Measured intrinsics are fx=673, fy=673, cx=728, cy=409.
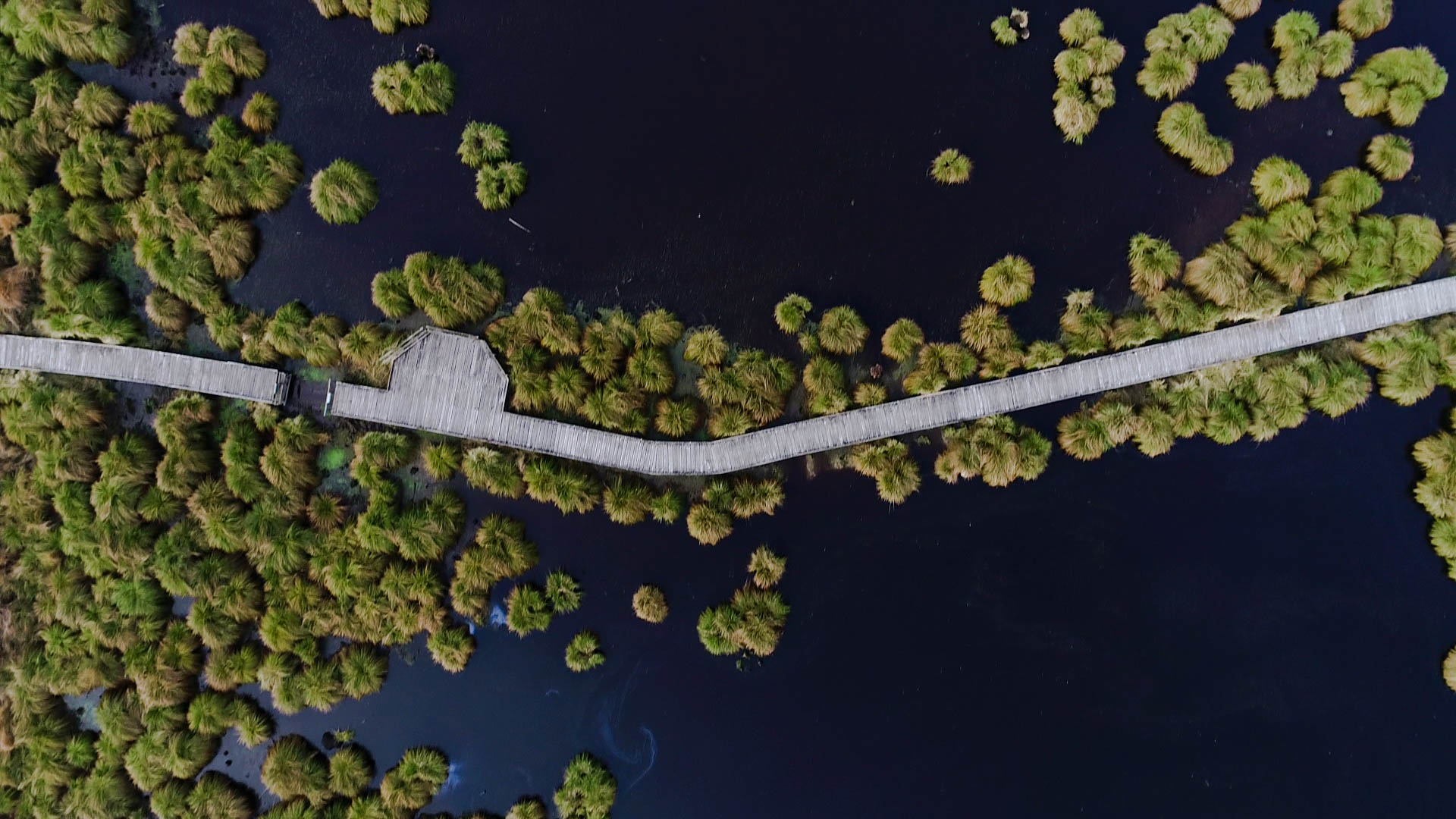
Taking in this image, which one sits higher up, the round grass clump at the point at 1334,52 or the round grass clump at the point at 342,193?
the round grass clump at the point at 1334,52

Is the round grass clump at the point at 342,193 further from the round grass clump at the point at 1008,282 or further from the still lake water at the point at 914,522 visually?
the round grass clump at the point at 1008,282

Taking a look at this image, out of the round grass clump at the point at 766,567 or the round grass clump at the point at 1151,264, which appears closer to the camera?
the round grass clump at the point at 1151,264

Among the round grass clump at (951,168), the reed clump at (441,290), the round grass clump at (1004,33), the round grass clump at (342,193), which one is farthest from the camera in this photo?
the round grass clump at (1004,33)

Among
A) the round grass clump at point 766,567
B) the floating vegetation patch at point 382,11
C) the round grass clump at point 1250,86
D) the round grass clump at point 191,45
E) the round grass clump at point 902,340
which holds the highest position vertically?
the floating vegetation patch at point 382,11

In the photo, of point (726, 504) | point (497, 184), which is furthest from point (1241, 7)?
point (497, 184)

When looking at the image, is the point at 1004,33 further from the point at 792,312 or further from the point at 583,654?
the point at 583,654

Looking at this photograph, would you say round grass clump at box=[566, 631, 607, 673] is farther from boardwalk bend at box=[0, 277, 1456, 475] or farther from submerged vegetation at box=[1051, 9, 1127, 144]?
submerged vegetation at box=[1051, 9, 1127, 144]

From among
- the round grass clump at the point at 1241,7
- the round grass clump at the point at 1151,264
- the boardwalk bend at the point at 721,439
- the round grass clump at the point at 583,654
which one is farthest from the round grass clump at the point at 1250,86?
the round grass clump at the point at 583,654
